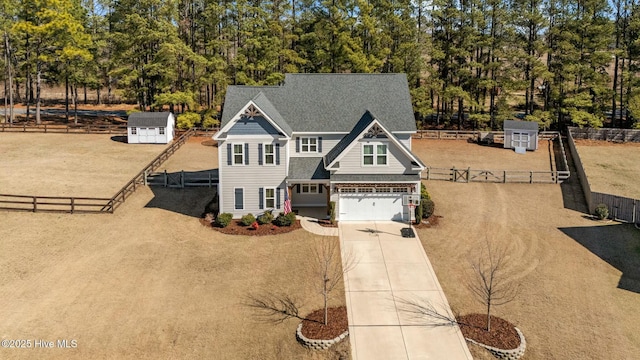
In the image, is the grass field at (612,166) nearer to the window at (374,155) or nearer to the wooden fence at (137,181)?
the window at (374,155)

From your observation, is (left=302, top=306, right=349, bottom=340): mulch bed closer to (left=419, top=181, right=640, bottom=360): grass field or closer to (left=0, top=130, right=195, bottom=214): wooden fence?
(left=419, top=181, right=640, bottom=360): grass field

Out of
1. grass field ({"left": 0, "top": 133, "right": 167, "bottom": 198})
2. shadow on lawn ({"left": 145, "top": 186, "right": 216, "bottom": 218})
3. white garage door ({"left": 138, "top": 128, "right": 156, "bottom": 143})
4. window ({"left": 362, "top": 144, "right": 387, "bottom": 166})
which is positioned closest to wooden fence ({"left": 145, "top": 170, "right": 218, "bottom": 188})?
shadow on lawn ({"left": 145, "top": 186, "right": 216, "bottom": 218})

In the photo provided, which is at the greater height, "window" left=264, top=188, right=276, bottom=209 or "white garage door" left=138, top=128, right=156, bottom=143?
"white garage door" left=138, top=128, right=156, bottom=143

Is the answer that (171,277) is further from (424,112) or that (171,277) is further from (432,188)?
(424,112)

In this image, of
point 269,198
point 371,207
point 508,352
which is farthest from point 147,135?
point 508,352

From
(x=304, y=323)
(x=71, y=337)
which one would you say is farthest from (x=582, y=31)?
(x=71, y=337)

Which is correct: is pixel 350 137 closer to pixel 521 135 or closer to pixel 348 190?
pixel 348 190

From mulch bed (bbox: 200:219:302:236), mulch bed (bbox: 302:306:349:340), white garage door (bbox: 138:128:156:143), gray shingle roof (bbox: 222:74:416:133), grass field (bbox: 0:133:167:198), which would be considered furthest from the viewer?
white garage door (bbox: 138:128:156:143)
